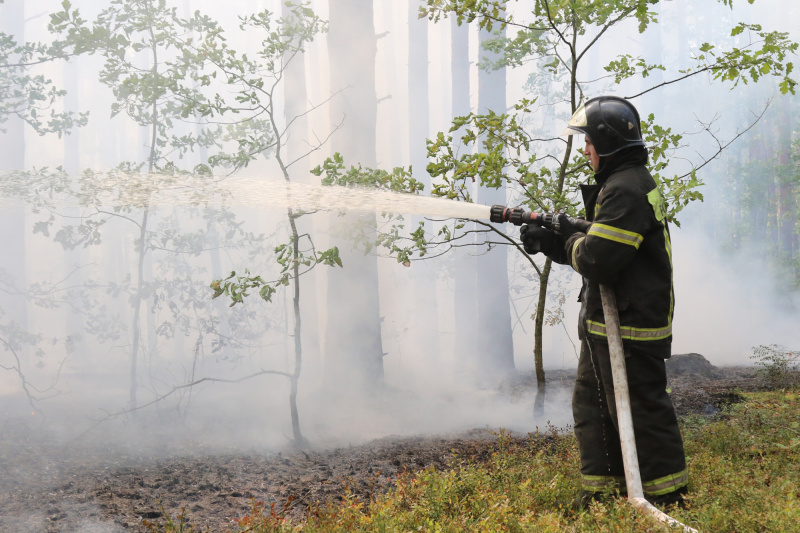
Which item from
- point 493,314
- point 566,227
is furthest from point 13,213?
point 566,227

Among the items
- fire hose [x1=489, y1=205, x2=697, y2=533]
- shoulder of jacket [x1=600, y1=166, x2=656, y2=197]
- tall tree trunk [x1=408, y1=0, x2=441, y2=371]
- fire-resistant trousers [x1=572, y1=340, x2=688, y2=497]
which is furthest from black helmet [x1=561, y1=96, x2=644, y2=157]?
tall tree trunk [x1=408, y1=0, x2=441, y2=371]

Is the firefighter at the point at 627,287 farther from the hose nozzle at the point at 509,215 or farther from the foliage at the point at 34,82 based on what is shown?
the foliage at the point at 34,82

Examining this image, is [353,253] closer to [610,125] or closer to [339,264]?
[339,264]

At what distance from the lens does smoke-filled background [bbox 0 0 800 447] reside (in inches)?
295

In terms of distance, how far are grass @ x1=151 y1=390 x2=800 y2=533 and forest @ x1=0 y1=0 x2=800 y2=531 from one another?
1.7 inches

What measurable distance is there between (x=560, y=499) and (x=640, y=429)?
677 mm

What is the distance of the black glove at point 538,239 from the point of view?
3088 millimetres

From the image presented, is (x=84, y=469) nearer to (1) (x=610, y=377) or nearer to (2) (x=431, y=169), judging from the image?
(2) (x=431, y=169)

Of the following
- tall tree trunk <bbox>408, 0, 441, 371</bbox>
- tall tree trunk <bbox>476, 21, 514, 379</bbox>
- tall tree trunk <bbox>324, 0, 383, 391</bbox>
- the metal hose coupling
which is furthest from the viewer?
tall tree trunk <bbox>408, 0, 441, 371</bbox>

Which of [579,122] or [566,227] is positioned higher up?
[579,122]

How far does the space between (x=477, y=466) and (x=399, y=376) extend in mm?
10988

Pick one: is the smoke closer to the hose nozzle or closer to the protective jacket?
the protective jacket

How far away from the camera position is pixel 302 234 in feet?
21.3

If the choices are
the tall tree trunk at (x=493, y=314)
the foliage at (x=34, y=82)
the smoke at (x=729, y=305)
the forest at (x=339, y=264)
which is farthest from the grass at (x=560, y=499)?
the smoke at (x=729, y=305)
